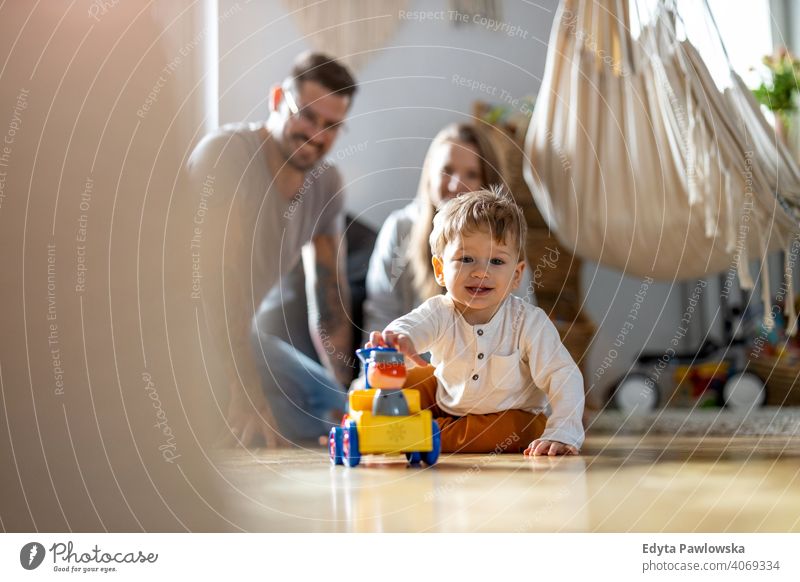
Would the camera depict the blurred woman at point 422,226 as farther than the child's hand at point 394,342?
Yes

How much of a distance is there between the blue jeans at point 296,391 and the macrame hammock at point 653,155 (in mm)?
561

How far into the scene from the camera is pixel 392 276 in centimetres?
146

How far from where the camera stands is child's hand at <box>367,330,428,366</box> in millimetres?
909

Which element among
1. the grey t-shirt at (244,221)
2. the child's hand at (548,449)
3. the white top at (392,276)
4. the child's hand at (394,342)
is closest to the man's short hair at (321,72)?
the grey t-shirt at (244,221)

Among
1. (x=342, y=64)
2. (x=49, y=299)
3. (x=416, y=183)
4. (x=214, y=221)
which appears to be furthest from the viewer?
(x=416, y=183)

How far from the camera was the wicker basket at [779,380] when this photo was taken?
186cm

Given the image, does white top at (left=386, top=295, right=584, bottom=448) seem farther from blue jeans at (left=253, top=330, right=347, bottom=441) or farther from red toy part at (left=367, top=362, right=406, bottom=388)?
blue jeans at (left=253, top=330, right=347, bottom=441)

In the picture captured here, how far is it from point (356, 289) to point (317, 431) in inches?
12.3

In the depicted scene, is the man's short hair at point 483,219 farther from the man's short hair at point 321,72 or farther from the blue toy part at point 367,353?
the man's short hair at point 321,72

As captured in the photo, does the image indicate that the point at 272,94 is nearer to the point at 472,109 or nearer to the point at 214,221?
the point at 214,221

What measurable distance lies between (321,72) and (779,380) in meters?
1.21

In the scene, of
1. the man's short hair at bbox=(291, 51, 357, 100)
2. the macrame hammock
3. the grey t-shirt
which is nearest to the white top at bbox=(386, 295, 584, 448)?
the grey t-shirt
